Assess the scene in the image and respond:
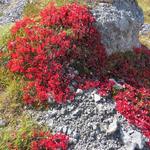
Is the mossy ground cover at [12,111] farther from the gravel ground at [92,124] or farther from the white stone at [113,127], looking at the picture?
the white stone at [113,127]

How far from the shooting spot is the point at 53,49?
843 inches

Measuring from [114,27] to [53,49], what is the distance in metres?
5.40

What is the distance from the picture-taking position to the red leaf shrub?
20266mm

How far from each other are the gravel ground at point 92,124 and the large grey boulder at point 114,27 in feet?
18.2

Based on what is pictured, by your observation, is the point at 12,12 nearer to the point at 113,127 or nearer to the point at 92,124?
the point at 92,124

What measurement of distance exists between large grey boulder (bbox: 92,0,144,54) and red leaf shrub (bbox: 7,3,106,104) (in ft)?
2.98

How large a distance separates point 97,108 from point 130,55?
25.4ft

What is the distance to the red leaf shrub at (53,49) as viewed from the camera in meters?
20.3

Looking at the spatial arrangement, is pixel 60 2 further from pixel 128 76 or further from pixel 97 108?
pixel 97 108

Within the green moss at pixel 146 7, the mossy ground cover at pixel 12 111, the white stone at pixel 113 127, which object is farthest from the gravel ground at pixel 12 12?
the green moss at pixel 146 7

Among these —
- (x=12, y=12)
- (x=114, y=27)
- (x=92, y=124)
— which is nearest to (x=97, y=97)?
(x=92, y=124)

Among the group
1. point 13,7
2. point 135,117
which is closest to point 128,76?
point 135,117

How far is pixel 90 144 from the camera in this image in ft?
59.5

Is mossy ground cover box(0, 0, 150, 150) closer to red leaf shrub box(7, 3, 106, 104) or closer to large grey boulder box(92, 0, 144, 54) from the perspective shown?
red leaf shrub box(7, 3, 106, 104)
